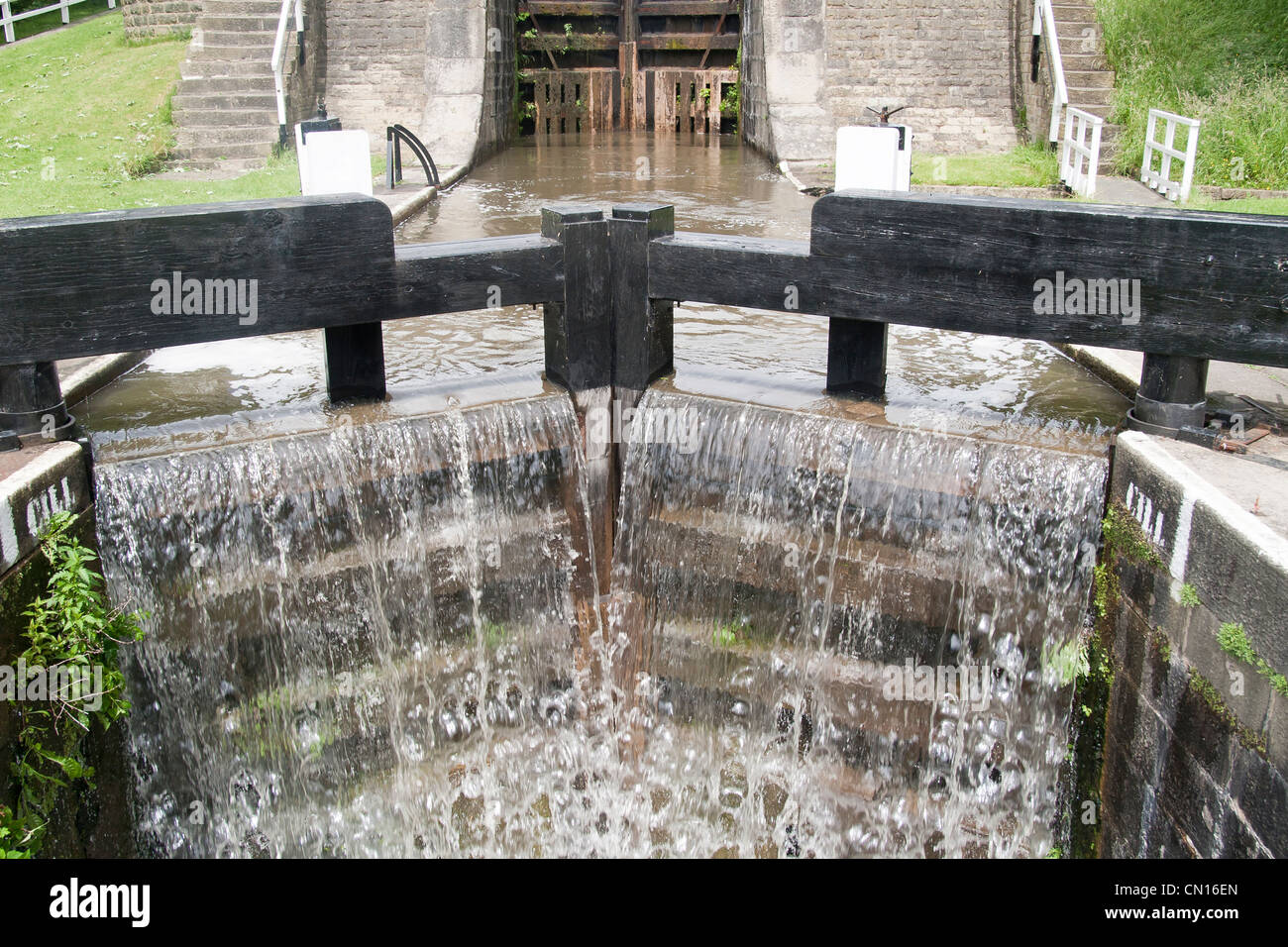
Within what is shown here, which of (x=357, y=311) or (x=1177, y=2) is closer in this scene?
(x=357, y=311)

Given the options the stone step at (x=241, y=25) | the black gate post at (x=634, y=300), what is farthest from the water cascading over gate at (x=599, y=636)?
the stone step at (x=241, y=25)

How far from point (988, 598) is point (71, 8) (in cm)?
2111

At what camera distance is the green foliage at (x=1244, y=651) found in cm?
336

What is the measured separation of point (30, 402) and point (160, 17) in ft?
48.0

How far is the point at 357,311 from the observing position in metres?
4.88

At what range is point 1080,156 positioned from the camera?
10750 millimetres

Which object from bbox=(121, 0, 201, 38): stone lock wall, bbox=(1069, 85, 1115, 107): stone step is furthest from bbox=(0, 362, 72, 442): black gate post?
bbox=(121, 0, 201, 38): stone lock wall

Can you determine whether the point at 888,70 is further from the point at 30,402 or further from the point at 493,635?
the point at 30,402

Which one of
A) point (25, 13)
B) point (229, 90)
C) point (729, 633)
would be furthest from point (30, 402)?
point (25, 13)

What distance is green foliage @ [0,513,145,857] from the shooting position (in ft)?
12.4

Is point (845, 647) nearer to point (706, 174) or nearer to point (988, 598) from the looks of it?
point (988, 598)

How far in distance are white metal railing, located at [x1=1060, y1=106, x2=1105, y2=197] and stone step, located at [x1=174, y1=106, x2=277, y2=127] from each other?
28.8 feet

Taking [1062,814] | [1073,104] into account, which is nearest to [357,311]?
[1062,814]

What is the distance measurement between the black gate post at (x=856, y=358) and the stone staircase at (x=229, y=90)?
9.31 meters
